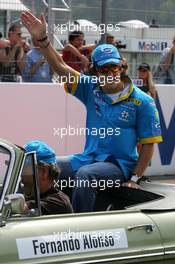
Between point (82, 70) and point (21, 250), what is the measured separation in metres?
7.12

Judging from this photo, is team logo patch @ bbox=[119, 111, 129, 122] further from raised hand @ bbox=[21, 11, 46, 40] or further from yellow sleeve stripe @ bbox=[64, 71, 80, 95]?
raised hand @ bbox=[21, 11, 46, 40]

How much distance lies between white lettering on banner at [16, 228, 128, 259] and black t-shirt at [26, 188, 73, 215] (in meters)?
0.45

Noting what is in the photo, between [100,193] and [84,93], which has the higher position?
[84,93]

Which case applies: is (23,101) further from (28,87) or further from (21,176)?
(21,176)

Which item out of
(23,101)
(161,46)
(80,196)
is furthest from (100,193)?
(161,46)

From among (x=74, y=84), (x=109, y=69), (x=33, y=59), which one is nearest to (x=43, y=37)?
(x=74, y=84)

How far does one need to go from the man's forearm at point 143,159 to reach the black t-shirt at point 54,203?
0.96 meters

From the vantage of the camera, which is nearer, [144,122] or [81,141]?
[144,122]

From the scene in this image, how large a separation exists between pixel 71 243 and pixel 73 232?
0.07m

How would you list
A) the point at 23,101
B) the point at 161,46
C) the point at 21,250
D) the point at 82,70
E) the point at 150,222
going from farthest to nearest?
the point at 161,46 < the point at 82,70 < the point at 23,101 < the point at 150,222 < the point at 21,250

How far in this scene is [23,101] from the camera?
10.0 m

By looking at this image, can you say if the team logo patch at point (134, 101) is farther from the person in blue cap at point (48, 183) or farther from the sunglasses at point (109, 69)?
the person in blue cap at point (48, 183)

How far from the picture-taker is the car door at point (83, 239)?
390 cm

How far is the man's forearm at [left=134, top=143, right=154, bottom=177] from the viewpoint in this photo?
544cm
